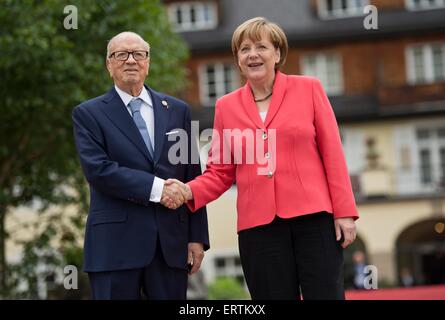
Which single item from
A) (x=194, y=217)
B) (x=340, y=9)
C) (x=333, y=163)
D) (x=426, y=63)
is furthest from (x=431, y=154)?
(x=333, y=163)

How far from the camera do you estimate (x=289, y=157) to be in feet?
19.0

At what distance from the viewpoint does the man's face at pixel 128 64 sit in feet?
19.8

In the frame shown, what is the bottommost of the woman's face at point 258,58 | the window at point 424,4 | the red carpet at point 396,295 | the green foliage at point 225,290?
the green foliage at point 225,290

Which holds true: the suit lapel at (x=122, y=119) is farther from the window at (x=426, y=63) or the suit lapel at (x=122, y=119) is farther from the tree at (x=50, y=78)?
the window at (x=426, y=63)

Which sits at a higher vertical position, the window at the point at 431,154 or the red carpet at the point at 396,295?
the window at the point at 431,154

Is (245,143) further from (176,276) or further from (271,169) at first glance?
(176,276)

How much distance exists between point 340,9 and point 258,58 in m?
31.7

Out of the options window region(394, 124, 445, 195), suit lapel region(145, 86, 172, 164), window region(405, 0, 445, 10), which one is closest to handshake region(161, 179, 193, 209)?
suit lapel region(145, 86, 172, 164)

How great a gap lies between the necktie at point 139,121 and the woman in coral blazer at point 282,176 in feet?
1.16

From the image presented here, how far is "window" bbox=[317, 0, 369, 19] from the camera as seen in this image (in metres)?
36.7

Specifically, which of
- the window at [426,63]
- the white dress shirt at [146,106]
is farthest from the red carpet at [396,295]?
the window at [426,63]

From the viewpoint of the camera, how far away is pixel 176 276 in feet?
19.6

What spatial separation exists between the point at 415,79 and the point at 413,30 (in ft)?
6.07

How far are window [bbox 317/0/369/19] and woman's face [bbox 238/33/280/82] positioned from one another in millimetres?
31342
